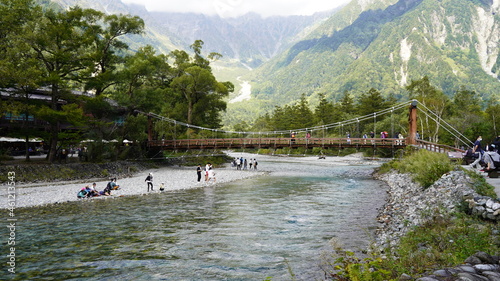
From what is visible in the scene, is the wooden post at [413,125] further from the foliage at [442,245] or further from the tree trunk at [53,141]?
the tree trunk at [53,141]

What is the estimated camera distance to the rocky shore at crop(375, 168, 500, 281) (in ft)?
15.4

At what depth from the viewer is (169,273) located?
715 cm

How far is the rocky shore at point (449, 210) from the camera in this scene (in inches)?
185

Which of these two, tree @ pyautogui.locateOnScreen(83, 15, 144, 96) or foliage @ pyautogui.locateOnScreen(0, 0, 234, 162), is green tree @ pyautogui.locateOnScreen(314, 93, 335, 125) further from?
tree @ pyautogui.locateOnScreen(83, 15, 144, 96)

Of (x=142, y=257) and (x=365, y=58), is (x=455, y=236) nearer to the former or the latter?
(x=142, y=257)

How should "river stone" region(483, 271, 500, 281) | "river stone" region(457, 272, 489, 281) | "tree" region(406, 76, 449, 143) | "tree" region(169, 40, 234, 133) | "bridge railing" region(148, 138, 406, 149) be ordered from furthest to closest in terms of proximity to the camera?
1. "tree" region(406, 76, 449, 143)
2. "tree" region(169, 40, 234, 133)
3. "bridge railing" region(148, 138, 406, 149)
4. "river stone" region(483, 271, 500, 281)
5. "river stone" region(457, 272, 489, 281)

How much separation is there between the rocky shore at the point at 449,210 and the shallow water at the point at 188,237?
75 centimetres

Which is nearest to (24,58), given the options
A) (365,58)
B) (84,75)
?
(84,75)

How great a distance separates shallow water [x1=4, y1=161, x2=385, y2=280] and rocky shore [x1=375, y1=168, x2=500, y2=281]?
747mm

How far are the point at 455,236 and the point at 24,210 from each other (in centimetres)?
1669

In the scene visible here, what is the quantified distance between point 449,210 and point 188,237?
25.1 feet

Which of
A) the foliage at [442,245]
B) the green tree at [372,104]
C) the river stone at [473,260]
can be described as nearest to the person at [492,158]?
the foliage at [442,245]

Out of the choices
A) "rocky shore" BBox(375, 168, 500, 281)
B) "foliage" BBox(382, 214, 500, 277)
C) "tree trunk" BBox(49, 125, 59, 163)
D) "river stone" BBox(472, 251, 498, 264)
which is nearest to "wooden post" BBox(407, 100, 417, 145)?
"rocky shore" BBox(375, 168, 500, 281)

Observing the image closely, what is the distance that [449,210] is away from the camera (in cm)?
855
